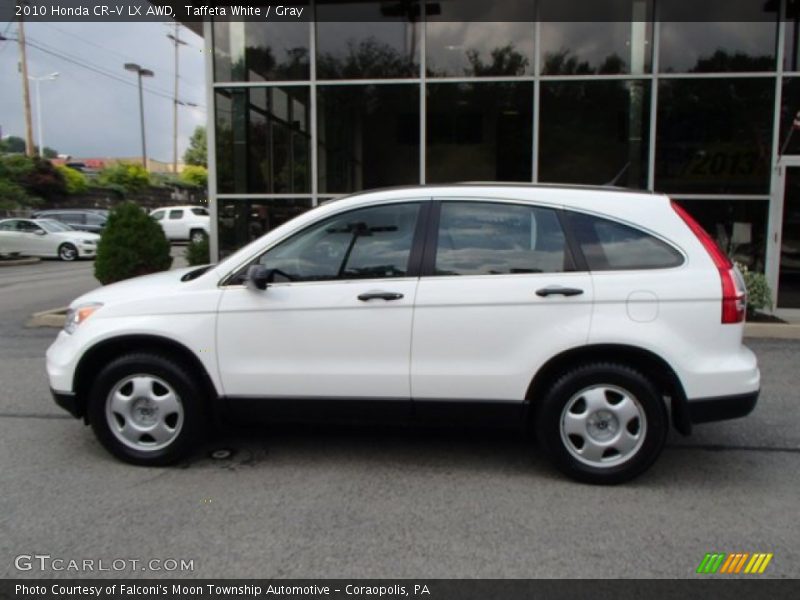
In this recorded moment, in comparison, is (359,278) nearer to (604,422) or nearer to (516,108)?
(604,422)

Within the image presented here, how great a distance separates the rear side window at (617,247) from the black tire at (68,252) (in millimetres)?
21748

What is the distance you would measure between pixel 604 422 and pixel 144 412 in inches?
111

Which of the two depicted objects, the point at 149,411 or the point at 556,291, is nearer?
the point at 556,291

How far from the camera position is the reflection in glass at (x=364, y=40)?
10805 millimetres

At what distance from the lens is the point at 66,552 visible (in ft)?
10.8

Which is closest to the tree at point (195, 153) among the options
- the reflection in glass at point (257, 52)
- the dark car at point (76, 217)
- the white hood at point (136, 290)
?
the dark car at point (76, 217)

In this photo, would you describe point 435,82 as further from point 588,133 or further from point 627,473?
point 627,473

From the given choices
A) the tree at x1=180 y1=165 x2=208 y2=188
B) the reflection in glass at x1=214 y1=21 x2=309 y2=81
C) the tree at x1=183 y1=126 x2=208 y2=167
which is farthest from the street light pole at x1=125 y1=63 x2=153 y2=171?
the reflection in glass at x1=214 y1=21 x2=309 y2=81

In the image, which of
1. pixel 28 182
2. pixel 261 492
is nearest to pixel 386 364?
pixel 261 492

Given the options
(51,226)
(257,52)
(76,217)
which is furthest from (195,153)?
(257,52)

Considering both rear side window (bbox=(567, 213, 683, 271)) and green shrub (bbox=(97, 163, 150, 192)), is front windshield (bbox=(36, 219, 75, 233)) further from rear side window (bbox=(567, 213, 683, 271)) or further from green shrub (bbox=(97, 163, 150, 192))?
green shrub (bbox=(97, 163, 150, 192))

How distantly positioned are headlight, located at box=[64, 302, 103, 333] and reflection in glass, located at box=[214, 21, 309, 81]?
753 centimetres

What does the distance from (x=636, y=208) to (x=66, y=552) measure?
3.59m

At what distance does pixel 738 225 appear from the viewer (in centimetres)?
1009
